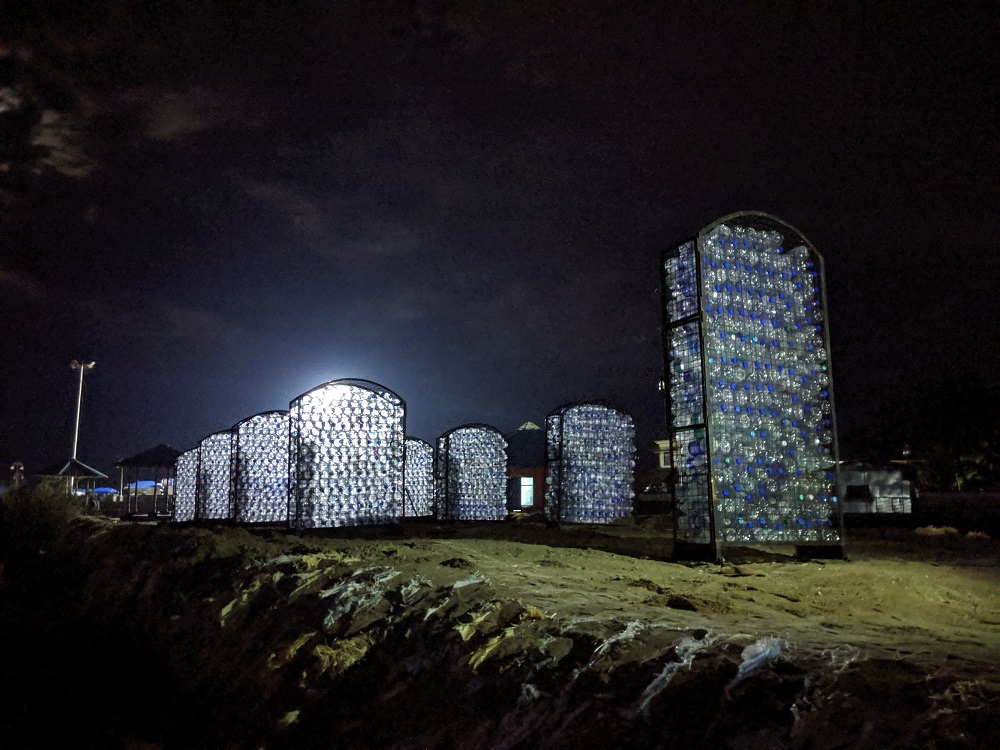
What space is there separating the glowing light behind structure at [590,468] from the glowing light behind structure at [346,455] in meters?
4.68

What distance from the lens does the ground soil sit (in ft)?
10.5

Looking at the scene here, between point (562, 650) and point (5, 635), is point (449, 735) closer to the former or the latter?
point (562, 650)

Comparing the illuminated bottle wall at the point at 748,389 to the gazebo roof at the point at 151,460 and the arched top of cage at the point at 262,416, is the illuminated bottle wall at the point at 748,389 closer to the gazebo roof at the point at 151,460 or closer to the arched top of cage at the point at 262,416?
the arched top of cage at the point at 262,416

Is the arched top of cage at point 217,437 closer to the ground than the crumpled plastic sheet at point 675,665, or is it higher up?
higher up

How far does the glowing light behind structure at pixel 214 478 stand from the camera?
24.4 m

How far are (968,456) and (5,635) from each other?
3808cm

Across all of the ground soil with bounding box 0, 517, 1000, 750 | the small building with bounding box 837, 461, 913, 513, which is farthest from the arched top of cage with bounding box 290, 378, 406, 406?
the small building with bounding box 837, 461, 913, 513

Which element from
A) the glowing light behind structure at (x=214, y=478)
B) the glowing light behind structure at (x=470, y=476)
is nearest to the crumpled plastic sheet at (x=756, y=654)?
the glowing light behind structure at (x=470, y=476)

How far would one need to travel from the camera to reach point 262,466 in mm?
21203

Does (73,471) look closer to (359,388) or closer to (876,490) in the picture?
(359,388)

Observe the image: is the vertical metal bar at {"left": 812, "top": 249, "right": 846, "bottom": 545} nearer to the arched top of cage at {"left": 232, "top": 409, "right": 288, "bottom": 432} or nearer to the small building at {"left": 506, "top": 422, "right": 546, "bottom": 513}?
the arched top of cage at {"left": 232, "top": 409, "right": 288, "bottom": 432}

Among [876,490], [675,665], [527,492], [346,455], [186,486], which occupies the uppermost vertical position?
[346,455]

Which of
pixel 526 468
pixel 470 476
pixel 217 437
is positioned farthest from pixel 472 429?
pixel 526 468

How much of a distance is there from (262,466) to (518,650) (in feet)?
61.2
